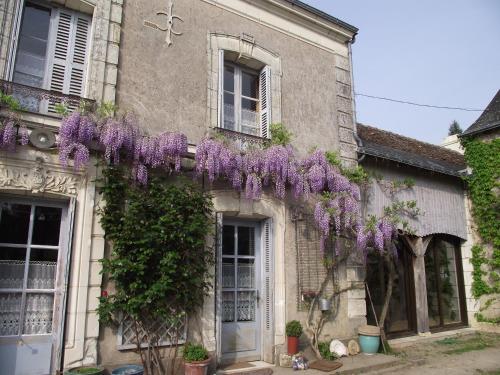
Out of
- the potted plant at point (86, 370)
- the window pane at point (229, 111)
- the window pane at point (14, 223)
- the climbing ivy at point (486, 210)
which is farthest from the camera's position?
the climbing ivy at point (486, 210)

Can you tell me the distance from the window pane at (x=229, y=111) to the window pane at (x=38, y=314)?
3.17m

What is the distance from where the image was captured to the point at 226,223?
5691mm

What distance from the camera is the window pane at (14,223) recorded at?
13.9ft

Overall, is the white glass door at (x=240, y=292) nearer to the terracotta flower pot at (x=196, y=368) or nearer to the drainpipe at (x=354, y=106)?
the terracotta flower pot at (x=196, y=368)

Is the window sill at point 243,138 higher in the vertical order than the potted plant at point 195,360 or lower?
higher

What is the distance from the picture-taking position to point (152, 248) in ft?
14.6

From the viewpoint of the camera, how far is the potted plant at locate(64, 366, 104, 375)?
3.88 metres

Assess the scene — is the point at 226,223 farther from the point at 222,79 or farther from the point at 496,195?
the point at 496,195

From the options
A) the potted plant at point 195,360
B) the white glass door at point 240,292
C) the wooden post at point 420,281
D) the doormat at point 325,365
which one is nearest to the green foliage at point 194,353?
the potted plant at point 195,360

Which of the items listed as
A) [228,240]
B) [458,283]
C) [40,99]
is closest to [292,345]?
[228,240]

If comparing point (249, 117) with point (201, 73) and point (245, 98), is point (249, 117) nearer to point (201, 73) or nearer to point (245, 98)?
point (245, 98)

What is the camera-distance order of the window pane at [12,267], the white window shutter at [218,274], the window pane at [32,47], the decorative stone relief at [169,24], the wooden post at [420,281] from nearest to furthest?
the window pane at [12,267] → the window pane at [32,47] → the white window shutter at [218,274] → the decorative stone relief at [169,24] → the wooden post at [420,281]

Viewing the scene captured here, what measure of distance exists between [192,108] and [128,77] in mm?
887

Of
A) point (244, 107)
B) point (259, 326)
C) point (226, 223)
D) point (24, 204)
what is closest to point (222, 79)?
point (244, 107)
